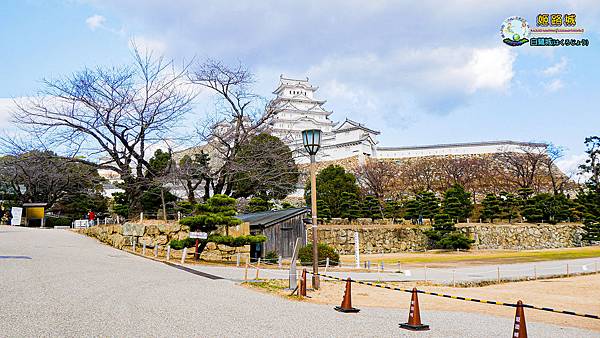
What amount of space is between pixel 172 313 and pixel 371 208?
36.7m

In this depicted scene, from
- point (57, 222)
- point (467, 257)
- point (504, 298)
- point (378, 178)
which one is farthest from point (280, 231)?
point (378, 178)

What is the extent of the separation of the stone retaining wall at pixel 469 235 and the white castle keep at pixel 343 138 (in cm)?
2240

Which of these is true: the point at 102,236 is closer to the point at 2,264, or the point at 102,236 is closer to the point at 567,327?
the point at 2,264

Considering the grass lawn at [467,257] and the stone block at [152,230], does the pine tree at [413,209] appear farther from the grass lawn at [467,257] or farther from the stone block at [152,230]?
the stone block at [152,230]

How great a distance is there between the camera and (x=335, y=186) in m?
43.9

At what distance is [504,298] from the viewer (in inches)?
504

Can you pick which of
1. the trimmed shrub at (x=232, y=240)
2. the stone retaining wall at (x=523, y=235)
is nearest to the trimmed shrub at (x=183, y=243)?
the trimmed shrub at (x=232, y=240)

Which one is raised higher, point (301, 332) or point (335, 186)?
point (335, 186)

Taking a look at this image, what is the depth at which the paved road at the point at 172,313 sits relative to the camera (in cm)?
623

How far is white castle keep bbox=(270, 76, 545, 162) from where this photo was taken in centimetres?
6506

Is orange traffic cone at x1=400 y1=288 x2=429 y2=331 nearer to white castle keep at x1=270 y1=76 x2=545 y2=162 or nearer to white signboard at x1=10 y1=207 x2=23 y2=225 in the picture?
white signboard at x1=10 y1=207 x2=23 y2=225

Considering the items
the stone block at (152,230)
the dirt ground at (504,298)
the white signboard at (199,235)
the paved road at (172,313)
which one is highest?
the stone block at (152,230)

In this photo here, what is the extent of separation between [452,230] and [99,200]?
1346 inches

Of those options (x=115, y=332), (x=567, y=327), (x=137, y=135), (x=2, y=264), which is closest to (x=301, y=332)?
(x=115, y=332)
